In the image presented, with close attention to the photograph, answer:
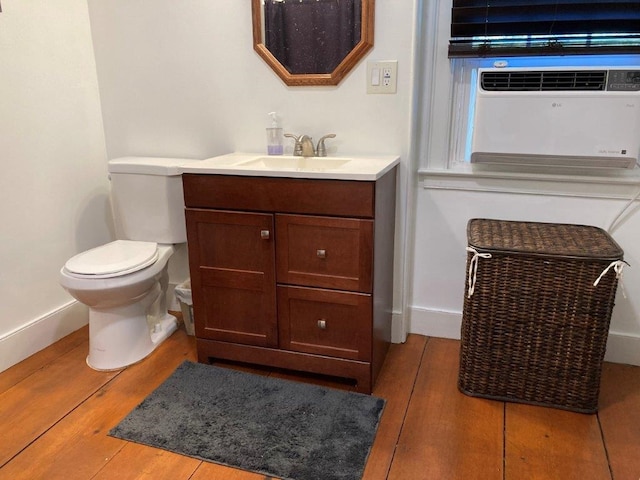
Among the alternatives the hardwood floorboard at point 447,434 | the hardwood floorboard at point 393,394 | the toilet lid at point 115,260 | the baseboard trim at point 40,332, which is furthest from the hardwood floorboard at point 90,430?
the hardwood floorboard at point 447,434

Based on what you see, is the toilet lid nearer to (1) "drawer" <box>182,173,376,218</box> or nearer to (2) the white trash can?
(2) the white trash can

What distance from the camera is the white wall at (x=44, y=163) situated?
2123mm

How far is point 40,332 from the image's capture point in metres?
2.31

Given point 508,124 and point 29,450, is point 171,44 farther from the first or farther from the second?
point 29,450

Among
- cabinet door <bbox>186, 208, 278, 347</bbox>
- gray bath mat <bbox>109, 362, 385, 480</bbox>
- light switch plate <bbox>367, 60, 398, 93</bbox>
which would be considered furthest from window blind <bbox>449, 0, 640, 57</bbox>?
gray bath mat <bbox>109, 362, 385, 480</bbox>

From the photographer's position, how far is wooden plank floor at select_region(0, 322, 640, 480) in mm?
1592

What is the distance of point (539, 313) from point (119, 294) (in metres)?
1.56

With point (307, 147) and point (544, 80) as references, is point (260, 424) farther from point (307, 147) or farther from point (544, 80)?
point (544, 80)

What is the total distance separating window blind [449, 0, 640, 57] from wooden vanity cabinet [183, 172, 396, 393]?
63cm

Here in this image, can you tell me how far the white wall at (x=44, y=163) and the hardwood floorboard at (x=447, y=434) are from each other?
1.66m

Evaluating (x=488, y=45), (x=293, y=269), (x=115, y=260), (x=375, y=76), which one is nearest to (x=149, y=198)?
(x=115, y=260)

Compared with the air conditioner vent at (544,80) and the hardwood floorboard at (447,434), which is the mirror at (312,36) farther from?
the hardwood floorboard at (447,434)

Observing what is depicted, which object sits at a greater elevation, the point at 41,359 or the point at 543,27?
the point at 543,27

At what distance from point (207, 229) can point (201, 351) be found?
21.4 inches
